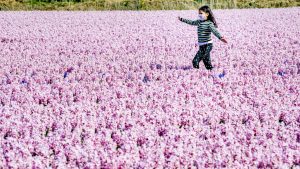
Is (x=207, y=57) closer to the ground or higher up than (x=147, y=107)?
higher up

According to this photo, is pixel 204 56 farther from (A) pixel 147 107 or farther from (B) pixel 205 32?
(A) pixel 147 107

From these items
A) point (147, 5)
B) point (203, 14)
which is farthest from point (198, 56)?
point (147, 5)

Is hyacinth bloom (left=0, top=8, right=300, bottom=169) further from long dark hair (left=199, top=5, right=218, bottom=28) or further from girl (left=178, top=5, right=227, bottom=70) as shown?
long dark hair (left=199, top=5, right=218, bottom=28)

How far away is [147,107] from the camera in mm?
6895

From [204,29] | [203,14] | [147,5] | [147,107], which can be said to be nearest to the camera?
[147,107]

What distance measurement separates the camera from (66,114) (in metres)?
6.38

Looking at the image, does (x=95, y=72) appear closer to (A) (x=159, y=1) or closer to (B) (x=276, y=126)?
(B) (x=276, y=126)

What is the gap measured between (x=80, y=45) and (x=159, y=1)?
23581mm

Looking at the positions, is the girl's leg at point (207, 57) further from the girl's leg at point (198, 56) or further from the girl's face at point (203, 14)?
the girl's face at point (203, 14)

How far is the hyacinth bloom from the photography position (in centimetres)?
Result: 484

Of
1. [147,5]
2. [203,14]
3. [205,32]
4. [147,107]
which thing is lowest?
[147,107]

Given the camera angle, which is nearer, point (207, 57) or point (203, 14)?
point (203, 14)

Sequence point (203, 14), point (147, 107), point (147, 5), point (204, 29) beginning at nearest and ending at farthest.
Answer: point (147, 107) < point (203, 14) < point (204, 29) < point (147, 5)

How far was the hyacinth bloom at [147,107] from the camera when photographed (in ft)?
15.9
